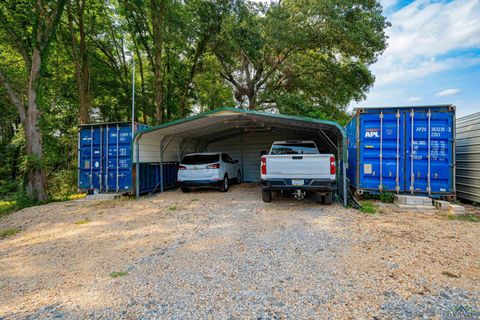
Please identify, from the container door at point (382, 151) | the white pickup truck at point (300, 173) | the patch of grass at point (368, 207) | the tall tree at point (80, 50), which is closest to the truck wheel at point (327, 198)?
the white pickup truck at point (300, 173)

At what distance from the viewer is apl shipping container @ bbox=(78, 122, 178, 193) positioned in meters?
8.66

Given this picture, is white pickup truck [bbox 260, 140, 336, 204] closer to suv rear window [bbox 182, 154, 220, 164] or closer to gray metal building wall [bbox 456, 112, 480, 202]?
suv rear window [bbox 182, 154, 220, 164]

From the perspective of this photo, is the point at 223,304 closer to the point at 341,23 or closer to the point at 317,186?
the point at 317,186

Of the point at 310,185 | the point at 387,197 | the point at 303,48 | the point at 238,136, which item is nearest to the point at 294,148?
the point at 310,185

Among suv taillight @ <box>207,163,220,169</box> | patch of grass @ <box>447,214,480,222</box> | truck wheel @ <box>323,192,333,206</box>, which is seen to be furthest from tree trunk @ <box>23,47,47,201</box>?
patch of grass @ <box>447,214,480,222</box>

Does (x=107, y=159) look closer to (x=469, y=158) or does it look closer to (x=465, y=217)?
(x=465, y=217)

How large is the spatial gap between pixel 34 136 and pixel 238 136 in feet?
30.7

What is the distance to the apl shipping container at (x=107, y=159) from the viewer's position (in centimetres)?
866

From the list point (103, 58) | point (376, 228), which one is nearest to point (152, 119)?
point (103, 58)

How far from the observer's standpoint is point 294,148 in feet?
25.3

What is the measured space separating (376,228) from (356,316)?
3114mm

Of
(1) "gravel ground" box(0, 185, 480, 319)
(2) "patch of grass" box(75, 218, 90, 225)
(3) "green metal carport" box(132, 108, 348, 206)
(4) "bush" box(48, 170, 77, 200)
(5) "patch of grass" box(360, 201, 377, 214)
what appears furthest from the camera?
(4) "bush" box(48, 170, 77, 200)

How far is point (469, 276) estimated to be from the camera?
2855mm

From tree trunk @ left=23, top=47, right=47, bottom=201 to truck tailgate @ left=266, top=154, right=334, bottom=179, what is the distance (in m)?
8.39
